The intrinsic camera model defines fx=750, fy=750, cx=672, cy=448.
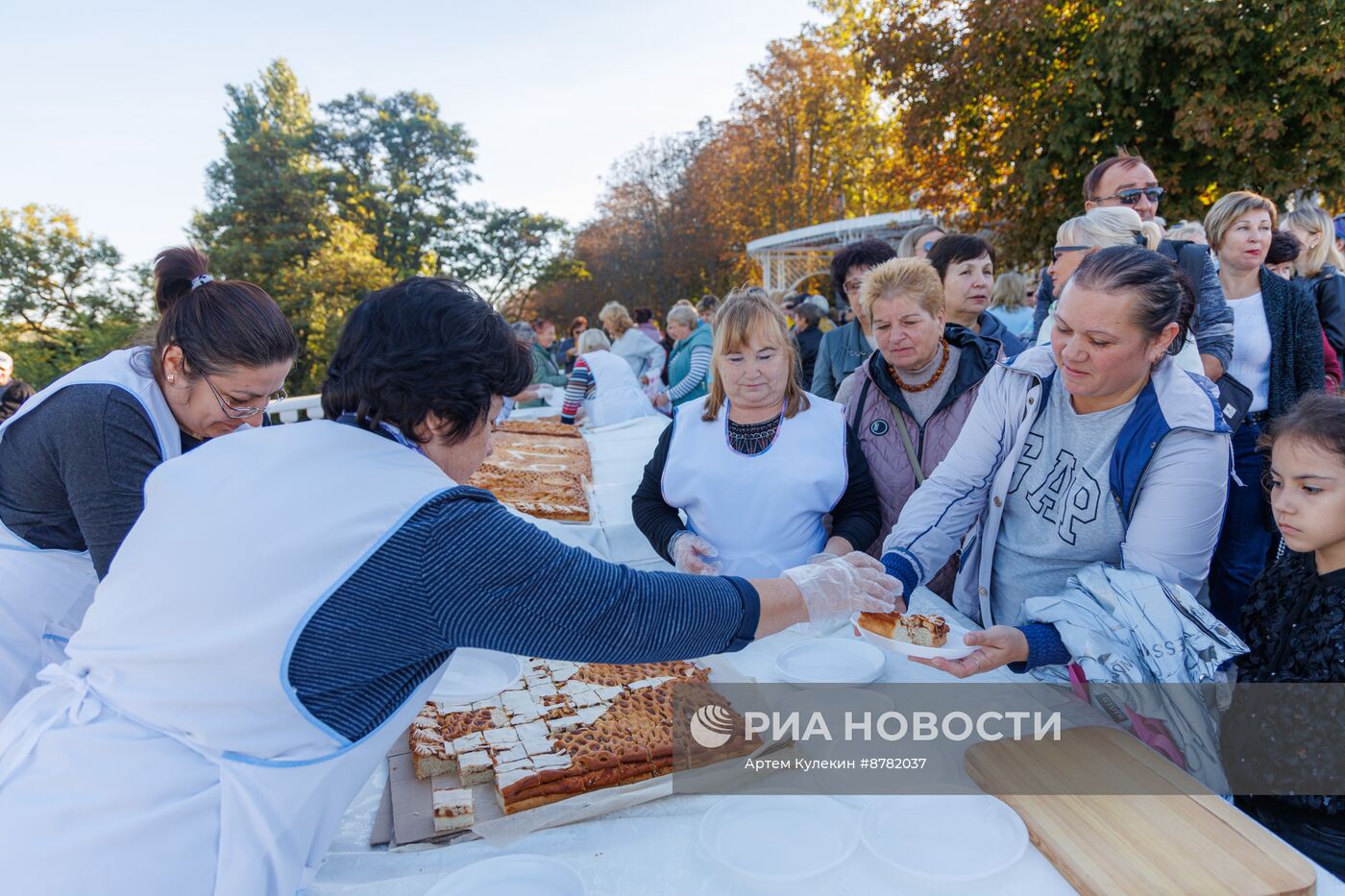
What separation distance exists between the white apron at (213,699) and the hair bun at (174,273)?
54.4 inches

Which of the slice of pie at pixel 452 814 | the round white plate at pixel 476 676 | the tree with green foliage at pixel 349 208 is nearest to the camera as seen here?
the slice of pie at pixel 452 814

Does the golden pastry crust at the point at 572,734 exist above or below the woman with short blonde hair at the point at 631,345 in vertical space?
below

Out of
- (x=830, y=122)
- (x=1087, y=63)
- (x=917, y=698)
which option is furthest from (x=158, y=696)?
(x=830, y=122)

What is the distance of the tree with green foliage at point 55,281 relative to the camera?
2244 centimetres

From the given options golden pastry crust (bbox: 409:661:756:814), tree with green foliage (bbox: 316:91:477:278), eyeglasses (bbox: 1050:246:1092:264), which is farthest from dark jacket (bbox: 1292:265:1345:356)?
tree with green foliage (bbox: 316:91:477:278)

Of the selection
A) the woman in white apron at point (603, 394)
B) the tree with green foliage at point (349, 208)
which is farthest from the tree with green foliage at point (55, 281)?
the woman in white apron at point (603, 394)

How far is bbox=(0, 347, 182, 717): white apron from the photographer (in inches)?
71.1

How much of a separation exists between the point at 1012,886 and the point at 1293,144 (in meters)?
10.2

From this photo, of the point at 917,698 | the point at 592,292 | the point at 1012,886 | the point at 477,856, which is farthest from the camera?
the point at 592,292

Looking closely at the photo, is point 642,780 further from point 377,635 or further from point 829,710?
point 377,635

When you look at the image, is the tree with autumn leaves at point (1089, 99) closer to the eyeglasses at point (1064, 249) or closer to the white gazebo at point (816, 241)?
the white gazebo at point (816, 241)

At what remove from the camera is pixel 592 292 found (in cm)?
3519

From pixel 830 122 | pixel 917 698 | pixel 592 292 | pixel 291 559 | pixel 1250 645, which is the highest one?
pixel 830 122

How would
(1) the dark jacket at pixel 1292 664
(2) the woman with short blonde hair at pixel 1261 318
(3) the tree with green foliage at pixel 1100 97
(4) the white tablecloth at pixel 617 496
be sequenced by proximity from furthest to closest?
1. (3) the tree with green foliage at pixel 1100 97
2. (2) the woman with short blonde hair at pixel 1261 318
3. (4) the white tablecloth at pixel 617 496
4. (1) the dark jacket at pixel 1292 664
